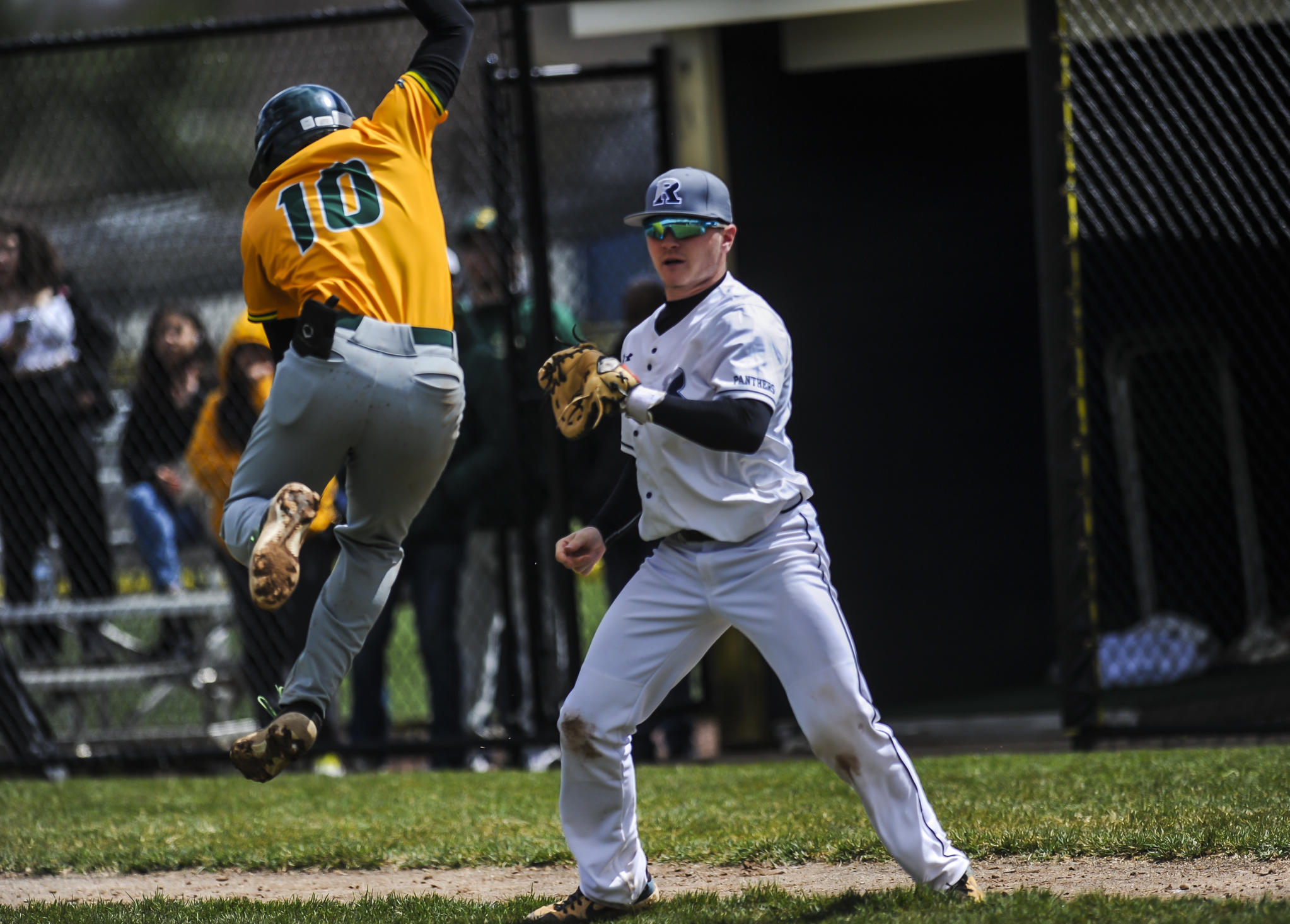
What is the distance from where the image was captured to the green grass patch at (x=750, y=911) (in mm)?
3586

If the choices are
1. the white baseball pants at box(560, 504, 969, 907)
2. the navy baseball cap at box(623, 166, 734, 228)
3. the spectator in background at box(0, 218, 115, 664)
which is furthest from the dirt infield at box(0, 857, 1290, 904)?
the spectator in background at box(0, 218, 115, 664)

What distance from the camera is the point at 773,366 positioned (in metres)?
3.68

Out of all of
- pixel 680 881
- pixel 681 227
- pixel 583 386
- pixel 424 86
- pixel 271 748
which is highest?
pixel 424 86

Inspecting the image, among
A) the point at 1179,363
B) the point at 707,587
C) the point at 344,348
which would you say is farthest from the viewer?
the point at 1179,363

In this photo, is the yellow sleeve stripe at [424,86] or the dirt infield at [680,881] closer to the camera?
the yellow sleeve stripe at [424,86]

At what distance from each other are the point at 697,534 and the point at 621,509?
0.99ft

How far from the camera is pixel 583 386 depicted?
3.49 metres

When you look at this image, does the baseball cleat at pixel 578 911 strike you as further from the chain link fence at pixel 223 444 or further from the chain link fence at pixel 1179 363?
the chain link fence at pixel 1179 363

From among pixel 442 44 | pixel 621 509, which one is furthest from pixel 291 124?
pixel 621 509

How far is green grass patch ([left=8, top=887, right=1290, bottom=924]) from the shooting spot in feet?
11.8

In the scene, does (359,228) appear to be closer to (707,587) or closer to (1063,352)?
(707,587)

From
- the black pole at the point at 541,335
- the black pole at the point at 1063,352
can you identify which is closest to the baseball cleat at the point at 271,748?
the black pole at the point at 541,335

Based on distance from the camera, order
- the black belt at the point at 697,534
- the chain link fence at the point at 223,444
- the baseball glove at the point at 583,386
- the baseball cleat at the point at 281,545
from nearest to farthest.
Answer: the baseball cleat at the point at 281,545, the baseball glove at the point at 583,386, the black belt at the point at 697,534, the chain link fence at the point at 223,444

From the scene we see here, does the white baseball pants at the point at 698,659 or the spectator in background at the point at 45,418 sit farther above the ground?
the spectator in background at the point at 45,418
